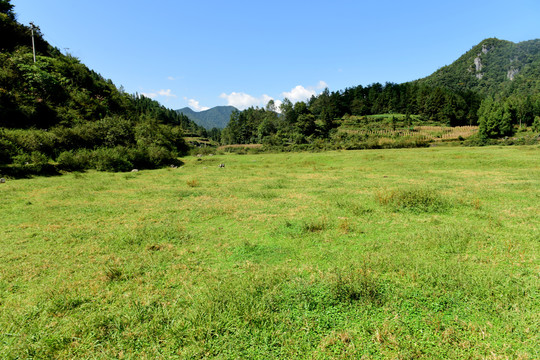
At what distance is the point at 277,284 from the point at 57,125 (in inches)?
1948

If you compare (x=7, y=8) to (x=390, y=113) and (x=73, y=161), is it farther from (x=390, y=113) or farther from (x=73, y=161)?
(x=390, y=113)

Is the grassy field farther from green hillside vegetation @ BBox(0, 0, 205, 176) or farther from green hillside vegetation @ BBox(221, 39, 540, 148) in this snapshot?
green hillside vegetation @ BBox(221, 39, 540, 148)

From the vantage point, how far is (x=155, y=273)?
5789 mm

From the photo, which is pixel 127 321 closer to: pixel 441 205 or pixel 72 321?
pixel 72 321

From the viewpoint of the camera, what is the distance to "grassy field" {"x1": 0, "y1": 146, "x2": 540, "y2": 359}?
3.65 metres

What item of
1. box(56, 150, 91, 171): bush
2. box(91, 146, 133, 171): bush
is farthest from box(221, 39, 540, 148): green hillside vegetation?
box(56, 150, 91, 171): bush

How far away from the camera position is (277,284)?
5.09 meters

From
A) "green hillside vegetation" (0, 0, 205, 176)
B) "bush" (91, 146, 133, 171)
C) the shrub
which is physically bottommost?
the shrub

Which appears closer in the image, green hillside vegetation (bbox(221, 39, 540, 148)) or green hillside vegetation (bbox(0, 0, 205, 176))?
green hillside vegetation (bbox(0, 0, 205, 176))

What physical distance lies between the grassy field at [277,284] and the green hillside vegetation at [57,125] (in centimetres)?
2234

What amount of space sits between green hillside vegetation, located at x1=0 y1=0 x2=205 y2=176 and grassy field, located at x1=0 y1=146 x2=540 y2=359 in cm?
2234

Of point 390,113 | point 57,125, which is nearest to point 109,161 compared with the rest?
point 57,125

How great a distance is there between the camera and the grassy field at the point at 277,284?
3.65 metres

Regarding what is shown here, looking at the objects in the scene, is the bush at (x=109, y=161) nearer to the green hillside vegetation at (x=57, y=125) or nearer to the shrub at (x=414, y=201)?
the green hillside vegetation at (x=57, y=125)
